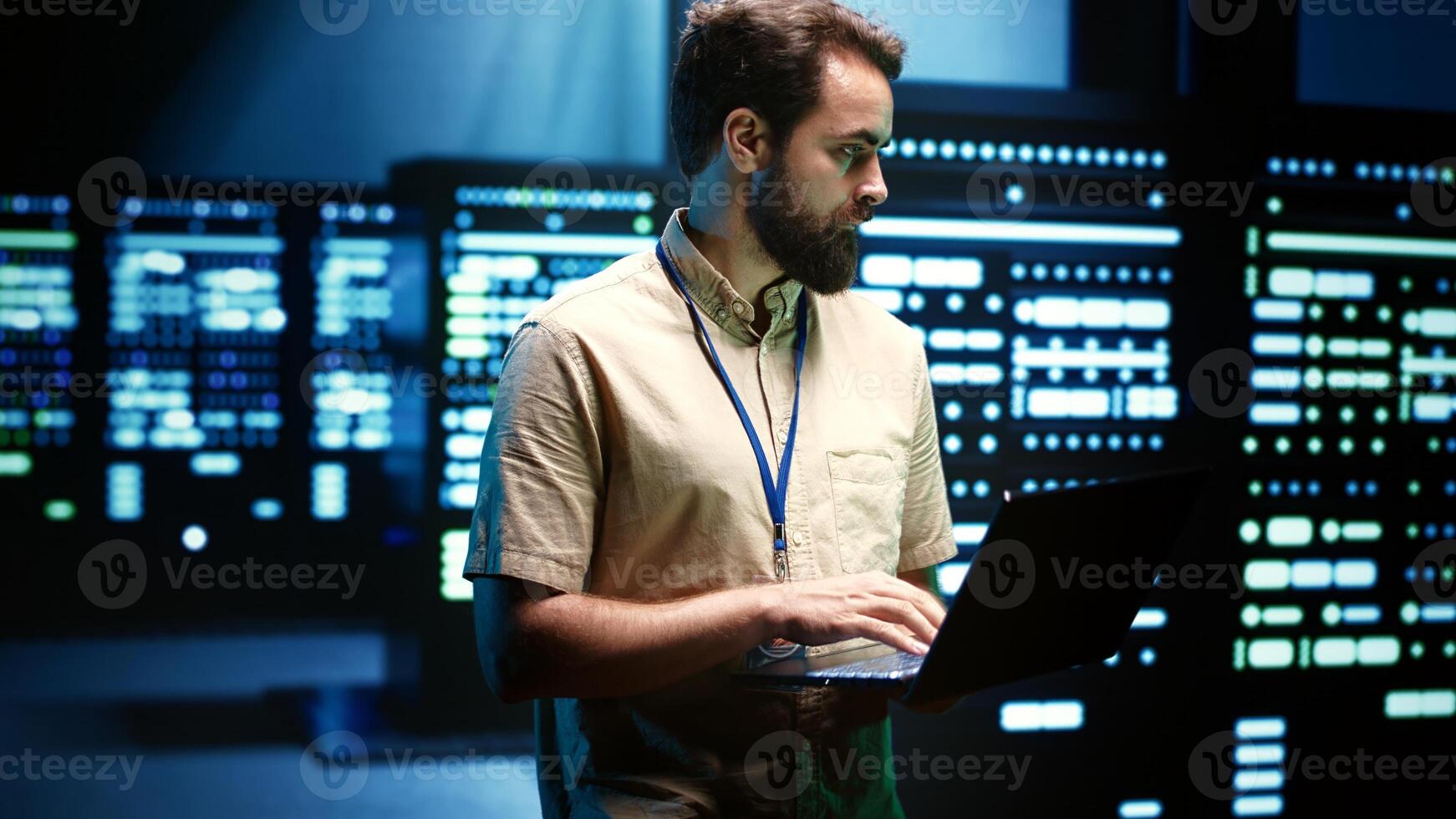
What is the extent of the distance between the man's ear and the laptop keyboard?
24.2 inches

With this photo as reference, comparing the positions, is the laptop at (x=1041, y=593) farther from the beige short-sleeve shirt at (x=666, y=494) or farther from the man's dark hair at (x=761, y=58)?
the man's dark hair at (x=761, y=58)

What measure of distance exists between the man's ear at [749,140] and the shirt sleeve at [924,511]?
393mm

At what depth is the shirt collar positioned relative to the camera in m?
1.32

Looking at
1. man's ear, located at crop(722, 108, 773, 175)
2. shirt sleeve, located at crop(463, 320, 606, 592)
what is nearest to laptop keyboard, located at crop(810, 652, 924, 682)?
A: shirt sleeve, located at crop(463, 320, 606, 592)

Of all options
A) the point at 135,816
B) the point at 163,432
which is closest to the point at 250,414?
the point at 163,432

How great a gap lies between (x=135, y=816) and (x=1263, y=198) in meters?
2.98

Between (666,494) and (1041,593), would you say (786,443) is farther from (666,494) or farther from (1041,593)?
(1041,593)

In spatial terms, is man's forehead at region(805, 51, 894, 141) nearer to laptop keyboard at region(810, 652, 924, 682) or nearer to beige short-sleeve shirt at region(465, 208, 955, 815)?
beige short-sleeve shirt at region(465, 208, 955, 815)

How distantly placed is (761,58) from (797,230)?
222mm

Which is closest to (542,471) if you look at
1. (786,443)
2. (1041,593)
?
(786,443)

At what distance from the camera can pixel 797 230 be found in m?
1.28

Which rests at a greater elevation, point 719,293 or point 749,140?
point 749,140

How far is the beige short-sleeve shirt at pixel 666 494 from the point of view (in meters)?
1.17

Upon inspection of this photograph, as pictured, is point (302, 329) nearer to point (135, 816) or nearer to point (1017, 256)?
point (135, 816)
